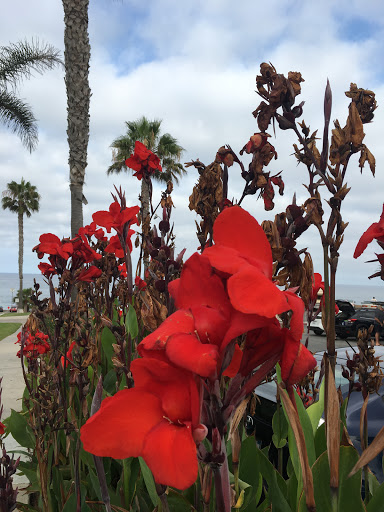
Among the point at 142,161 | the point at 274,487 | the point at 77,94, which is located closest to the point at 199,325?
the point at 274,487

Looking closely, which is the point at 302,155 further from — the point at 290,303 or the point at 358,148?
the point at 290,303

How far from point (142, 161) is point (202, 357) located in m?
1.74

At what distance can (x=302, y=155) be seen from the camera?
100 cm

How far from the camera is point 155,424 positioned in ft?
1.56

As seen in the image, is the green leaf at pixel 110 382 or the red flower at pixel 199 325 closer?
the red flower at pixel 199 325

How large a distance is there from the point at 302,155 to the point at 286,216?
21 cm

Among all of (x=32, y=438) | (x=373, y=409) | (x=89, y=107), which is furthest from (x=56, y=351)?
(x=89, y=107)

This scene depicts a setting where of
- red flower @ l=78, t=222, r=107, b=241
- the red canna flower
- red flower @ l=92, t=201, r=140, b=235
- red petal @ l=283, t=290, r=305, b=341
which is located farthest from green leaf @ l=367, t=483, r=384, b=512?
red flower @ l=78, t=222, r=107, b=241

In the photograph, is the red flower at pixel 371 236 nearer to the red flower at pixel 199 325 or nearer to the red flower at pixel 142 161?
the red flower at pixel 199 325

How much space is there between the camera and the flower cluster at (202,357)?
1.46ft

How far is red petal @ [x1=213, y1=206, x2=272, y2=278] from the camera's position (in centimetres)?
54

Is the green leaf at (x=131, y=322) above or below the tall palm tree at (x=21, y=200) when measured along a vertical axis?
below

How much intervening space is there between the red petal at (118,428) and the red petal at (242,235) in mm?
215

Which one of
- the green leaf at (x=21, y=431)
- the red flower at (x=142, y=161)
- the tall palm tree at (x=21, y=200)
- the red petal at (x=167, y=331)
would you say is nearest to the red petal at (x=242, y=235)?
the red petal at (x=167, y=331)
